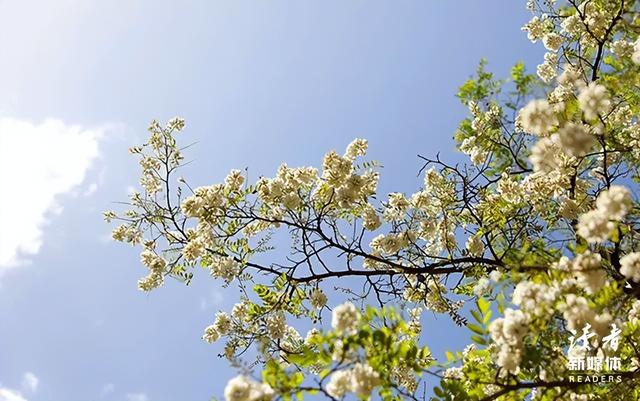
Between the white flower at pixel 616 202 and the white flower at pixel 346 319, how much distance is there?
1.36 m

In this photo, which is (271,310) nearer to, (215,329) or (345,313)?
(215,329)

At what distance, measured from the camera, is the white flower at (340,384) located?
2.63 metres

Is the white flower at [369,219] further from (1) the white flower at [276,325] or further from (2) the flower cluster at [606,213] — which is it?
(2) the flower cluster at [606,213]

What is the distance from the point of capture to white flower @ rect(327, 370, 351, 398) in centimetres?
263

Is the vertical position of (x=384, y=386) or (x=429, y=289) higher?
(x=429, y=289)

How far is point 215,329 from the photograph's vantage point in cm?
590

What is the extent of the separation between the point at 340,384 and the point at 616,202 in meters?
1.62

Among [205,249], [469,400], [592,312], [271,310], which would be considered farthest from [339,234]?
[592,312]

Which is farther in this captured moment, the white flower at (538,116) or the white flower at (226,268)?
the white flower at (226,268)

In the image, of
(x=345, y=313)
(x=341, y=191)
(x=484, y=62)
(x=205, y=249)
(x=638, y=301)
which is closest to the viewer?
(x=345, y=313)

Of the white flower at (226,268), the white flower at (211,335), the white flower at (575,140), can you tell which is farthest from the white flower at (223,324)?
the white flower at (575,140)

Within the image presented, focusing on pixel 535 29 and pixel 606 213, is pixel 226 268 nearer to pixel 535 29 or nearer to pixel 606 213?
pixel 606 213

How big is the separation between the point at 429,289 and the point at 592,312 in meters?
3.14

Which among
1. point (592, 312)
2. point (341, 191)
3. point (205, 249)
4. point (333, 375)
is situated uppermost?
point (341, 191)
